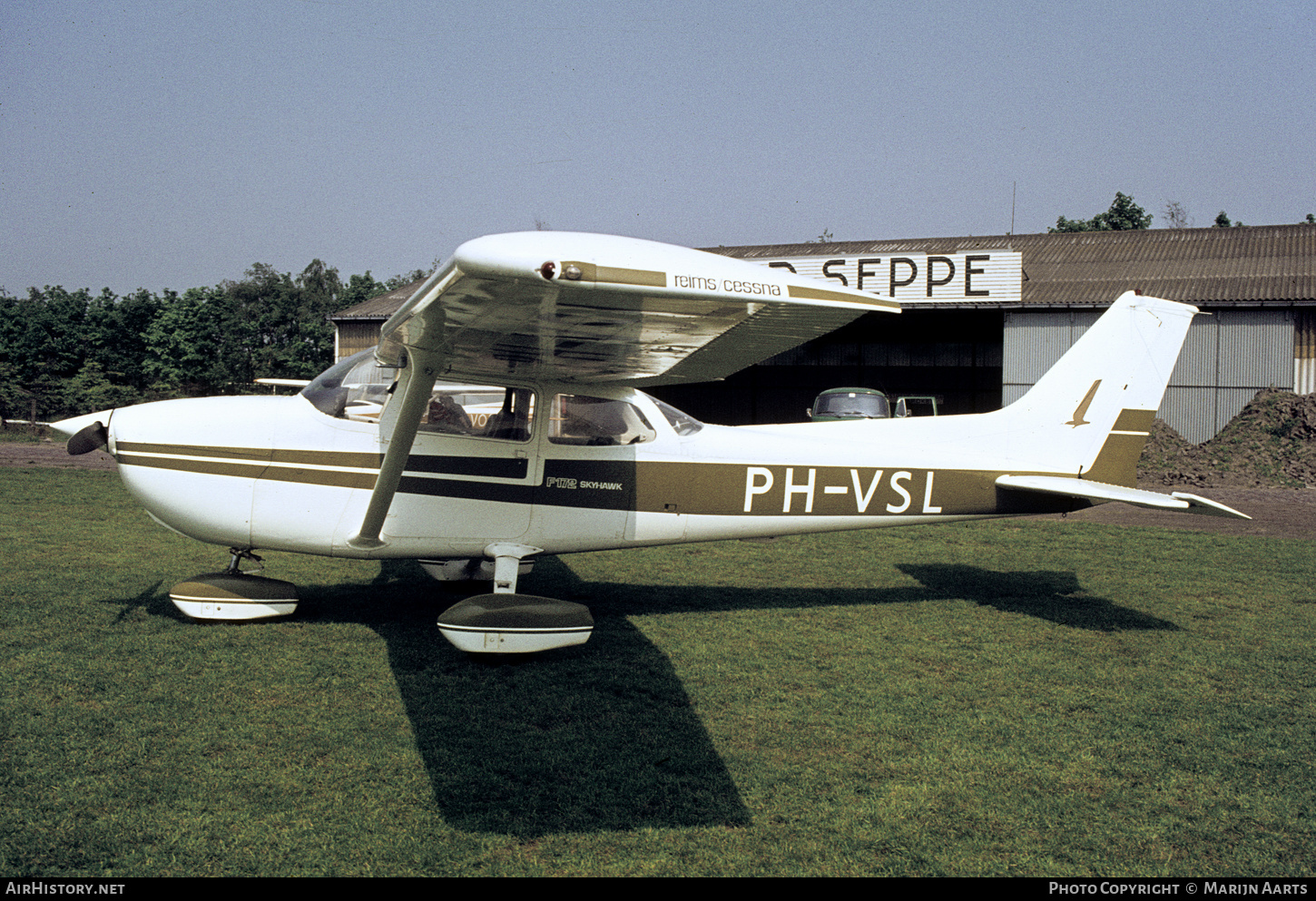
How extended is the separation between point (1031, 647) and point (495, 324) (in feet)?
14.8

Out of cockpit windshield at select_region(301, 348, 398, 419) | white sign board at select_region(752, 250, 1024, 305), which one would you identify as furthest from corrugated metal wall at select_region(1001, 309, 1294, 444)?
cockpit windshield at select_region(301, 348, 398, 419)

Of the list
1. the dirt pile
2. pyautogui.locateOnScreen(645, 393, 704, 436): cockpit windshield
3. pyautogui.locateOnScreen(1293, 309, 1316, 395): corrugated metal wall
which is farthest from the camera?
pyautogui.locateOnScreen(1293, 309, 1316, 395): corrugated metal wall

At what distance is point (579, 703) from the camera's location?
505 cm

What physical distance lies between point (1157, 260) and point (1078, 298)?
449 cm

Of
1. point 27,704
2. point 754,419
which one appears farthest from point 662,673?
point 754,419

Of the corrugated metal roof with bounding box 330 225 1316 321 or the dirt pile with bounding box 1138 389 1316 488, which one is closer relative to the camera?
the dirt pile with bounding box 1138 389 1316 488

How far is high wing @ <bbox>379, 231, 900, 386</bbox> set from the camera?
9.60 feet

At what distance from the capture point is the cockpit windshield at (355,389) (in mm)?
6336

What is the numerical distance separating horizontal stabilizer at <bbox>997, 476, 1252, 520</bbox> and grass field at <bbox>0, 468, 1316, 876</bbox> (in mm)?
1019

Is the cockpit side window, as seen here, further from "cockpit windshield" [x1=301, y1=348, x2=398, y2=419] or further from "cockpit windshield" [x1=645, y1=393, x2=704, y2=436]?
"cockpit windshield" [x1=645, y1=393, x2=704, y2=436]

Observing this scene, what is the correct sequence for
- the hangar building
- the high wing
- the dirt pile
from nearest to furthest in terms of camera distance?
the high wing
the dirt pile
the hangar building

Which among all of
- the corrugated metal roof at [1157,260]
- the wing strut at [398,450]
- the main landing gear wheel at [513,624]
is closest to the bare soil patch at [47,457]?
the wing strut at [398,450]

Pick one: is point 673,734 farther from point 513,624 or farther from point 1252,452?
point 1252,452

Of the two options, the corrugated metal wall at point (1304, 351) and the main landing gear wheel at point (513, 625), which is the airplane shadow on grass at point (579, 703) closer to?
the main landing gear wheel at point (513, 625)
